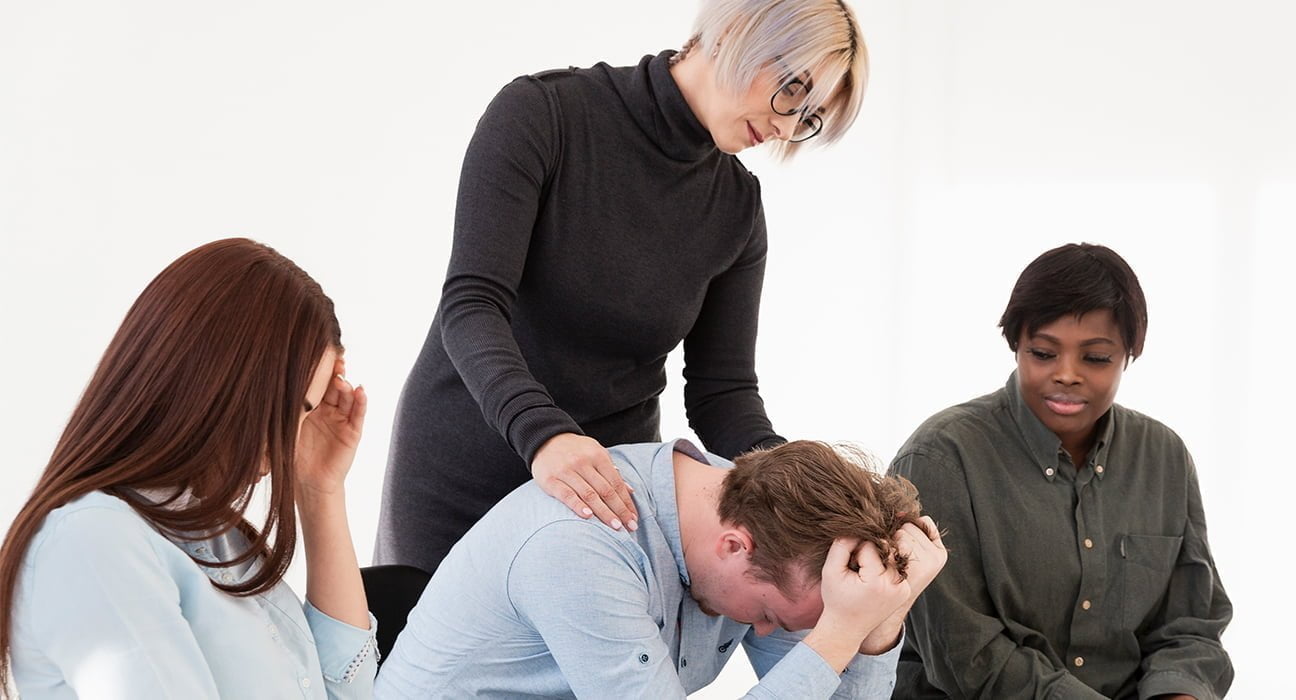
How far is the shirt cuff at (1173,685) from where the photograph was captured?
77.5 inches

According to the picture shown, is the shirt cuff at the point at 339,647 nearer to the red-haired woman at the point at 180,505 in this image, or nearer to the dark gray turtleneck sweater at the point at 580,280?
the red-haired woman at the point at 180,505

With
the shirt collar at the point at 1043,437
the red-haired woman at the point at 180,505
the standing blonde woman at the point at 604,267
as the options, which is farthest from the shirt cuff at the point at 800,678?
the shirt collar at the point at 1043,437

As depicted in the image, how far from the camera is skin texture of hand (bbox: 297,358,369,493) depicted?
56.3 inches

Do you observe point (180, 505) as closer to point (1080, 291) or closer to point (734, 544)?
point (734, 544)

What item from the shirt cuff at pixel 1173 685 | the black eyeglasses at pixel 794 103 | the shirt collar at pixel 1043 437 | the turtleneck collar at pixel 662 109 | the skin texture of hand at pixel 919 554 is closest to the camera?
the skin texture of hand at pixel 919 554

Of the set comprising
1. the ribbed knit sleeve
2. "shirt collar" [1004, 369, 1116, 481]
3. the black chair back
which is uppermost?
the ribbed knit sleeve

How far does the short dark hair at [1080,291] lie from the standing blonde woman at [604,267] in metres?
0.46

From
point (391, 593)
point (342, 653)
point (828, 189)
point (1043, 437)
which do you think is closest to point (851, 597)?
point (342, 653)

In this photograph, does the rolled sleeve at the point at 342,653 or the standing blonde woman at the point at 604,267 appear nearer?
the rolled sleeve at the point at 342,653

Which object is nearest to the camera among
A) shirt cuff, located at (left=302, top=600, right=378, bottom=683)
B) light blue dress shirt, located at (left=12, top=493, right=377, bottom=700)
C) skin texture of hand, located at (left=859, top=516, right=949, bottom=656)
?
light blue dress shirt, located at (left=12, top=493, right=377, bottom=700)

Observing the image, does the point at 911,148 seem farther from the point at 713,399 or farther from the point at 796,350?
the point at 713,399

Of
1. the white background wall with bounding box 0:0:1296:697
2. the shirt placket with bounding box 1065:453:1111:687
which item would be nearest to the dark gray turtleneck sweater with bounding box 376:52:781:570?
the shirt placket with bounding box 1065:453:1111:687

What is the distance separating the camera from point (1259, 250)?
3479 mm

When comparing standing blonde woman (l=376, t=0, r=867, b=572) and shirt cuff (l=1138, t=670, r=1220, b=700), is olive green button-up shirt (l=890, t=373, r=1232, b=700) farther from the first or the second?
standing blonde woman (l=376, t=0, r=867, b=572)
